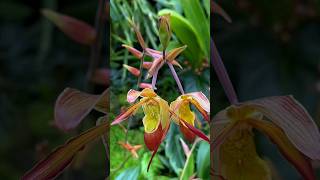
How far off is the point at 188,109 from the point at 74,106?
7 cm

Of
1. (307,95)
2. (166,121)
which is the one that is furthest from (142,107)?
(307,95)

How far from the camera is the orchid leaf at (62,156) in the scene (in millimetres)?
399

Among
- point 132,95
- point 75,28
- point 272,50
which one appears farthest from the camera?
point 272,50

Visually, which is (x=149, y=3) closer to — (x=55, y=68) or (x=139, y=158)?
(x=139, y=158)

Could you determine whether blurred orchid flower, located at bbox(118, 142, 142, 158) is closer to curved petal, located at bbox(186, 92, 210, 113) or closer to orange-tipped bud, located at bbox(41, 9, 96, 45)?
curved petal, located at bbox(186, 92, 210, 113)

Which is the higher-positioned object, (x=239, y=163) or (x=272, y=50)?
(x=272, y=50)

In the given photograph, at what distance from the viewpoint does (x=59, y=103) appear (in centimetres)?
41

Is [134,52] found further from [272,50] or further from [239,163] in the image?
[272,50]

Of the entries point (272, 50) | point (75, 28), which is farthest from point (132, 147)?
point (272, 50)

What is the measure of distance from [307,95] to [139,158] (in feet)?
2.10

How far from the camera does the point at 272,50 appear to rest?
104 cm

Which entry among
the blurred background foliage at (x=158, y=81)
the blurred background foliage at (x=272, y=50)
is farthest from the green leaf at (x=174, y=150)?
the blurred background foliage at (x=272, y=50)

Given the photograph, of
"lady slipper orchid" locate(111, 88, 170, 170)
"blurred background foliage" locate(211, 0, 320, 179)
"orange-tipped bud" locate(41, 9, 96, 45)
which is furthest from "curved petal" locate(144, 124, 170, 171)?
"blurred background foliage" locate(211, 0, 320, 179)

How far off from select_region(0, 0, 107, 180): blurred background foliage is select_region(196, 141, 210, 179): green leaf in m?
0.60
